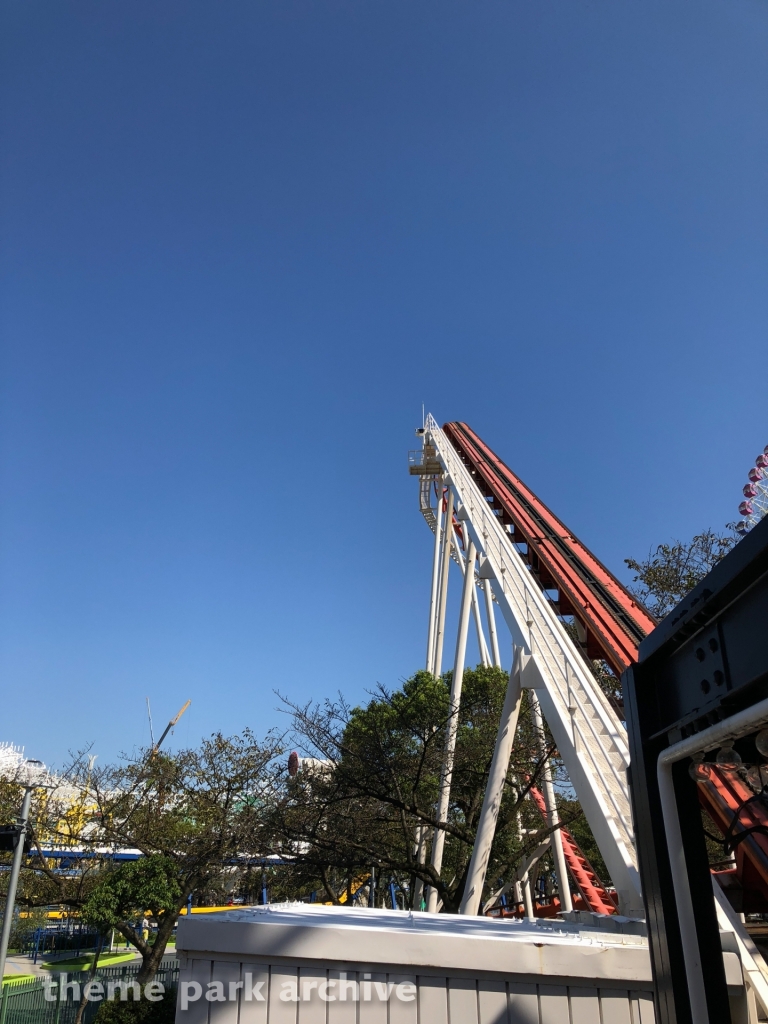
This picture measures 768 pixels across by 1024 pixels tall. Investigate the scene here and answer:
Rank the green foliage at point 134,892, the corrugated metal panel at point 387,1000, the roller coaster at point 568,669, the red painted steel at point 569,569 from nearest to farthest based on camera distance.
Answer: the corrugated metal panel at point 387,1000 < the roller coaster at point 568,669 < the green foliage at point 134,892 < the red painted steel at point 569,569

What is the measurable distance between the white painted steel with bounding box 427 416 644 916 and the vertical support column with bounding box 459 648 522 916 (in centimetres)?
42

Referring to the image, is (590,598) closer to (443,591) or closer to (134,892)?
(443,591)

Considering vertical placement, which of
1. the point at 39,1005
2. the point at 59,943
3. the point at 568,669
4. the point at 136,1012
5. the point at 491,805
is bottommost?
the point at 59,943

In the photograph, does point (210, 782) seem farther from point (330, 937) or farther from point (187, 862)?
point (330, 937)

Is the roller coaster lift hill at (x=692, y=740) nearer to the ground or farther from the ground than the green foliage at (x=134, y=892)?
farther from the ground

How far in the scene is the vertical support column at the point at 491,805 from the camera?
7.98 metres

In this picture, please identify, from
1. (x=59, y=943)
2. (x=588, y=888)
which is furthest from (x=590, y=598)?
(x=59, y=943)

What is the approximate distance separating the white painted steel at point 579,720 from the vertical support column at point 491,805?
0.42 metres

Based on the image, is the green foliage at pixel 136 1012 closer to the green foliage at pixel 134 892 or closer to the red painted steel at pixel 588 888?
the green foliage at pixel 134 892

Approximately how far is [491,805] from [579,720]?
1.49 m

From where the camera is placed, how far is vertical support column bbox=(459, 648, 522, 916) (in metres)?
7.98

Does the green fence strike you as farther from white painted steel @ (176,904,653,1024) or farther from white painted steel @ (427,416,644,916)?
white painted steel @ (176,904,653,1024)

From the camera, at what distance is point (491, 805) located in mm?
8133

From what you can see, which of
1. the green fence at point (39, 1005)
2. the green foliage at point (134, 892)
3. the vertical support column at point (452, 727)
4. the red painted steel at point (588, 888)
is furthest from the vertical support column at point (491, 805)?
the green fence at point (39, 1005)
